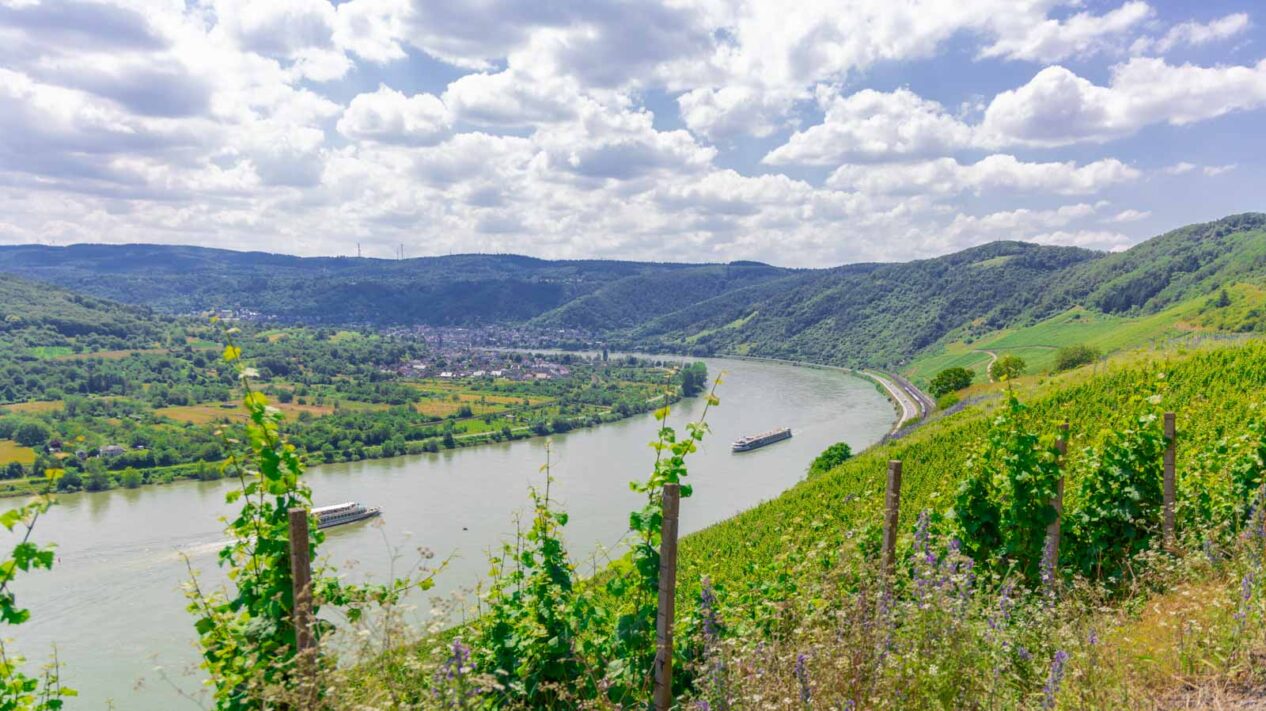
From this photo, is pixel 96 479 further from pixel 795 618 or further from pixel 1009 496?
pixel 1009 496

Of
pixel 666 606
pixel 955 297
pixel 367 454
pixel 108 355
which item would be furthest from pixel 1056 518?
pixel 955 297

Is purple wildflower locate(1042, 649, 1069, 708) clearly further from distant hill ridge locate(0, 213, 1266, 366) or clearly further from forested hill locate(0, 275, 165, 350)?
forested hill locate(0, 275, 165, 350)

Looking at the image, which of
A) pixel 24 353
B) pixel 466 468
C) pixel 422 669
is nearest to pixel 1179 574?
pixel 422 669

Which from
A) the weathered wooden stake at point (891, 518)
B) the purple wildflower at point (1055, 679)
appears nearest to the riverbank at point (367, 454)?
the weathered wooden stake at point (891, 518)

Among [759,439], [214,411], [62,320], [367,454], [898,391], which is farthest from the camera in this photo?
[62,320]

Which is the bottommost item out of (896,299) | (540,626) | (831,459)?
(831,459)

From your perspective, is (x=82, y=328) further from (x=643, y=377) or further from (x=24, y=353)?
(x=643, y=377)

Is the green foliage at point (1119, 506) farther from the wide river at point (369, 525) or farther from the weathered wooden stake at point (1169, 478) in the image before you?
the wide river at point (369, 525)
